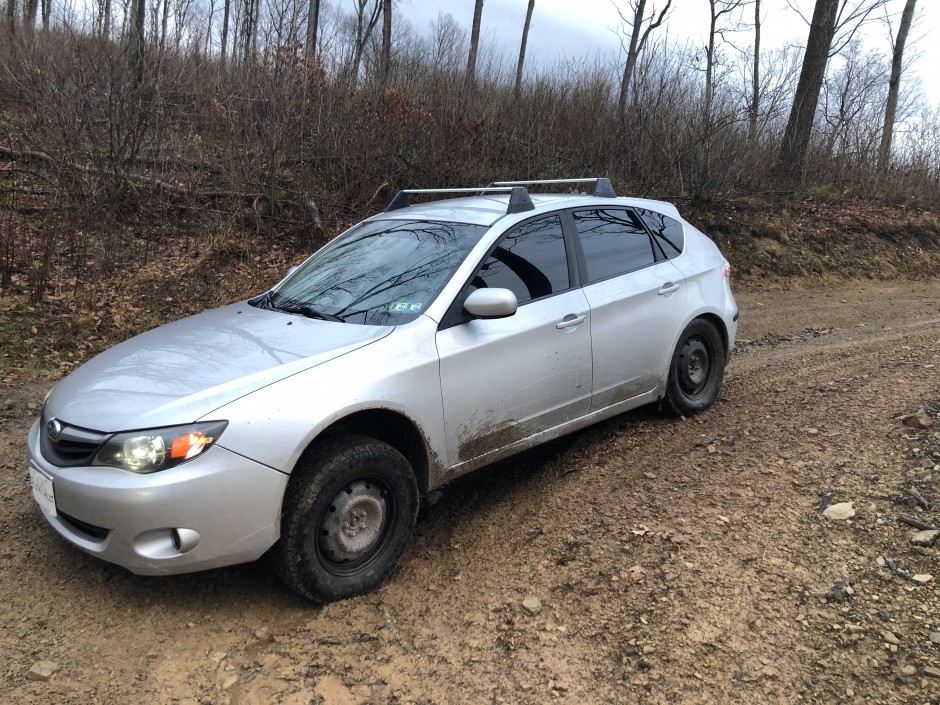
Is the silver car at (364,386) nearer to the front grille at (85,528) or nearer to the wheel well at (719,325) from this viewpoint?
the front grille at (85,528)

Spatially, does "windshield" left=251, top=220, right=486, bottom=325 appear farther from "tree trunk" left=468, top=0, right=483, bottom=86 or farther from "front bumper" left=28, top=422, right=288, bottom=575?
"tree trunk" left=468, top=0, right=483, bottom=86

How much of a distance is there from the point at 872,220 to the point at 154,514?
48.1 feet

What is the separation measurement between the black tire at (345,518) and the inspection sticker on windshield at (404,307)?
723 millimetres

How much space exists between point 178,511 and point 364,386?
910mm

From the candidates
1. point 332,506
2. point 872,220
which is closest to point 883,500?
point 332,506

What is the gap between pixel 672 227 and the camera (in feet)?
16.7

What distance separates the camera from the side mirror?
3402mm

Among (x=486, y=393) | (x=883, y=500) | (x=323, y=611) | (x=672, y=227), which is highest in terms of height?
(x=672, y=227)

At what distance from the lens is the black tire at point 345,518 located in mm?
2873

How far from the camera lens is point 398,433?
3.38 metres

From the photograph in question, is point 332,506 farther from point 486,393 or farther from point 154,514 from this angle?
point 486,393

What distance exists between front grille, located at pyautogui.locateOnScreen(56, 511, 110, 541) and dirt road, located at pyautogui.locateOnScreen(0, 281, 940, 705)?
0.40m

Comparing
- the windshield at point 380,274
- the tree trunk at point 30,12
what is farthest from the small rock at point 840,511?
the tree trunk at point 30,12

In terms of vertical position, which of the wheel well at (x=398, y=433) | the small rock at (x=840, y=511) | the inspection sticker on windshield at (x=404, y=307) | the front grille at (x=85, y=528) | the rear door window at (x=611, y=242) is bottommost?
the front grille at (x=85, y=528)
